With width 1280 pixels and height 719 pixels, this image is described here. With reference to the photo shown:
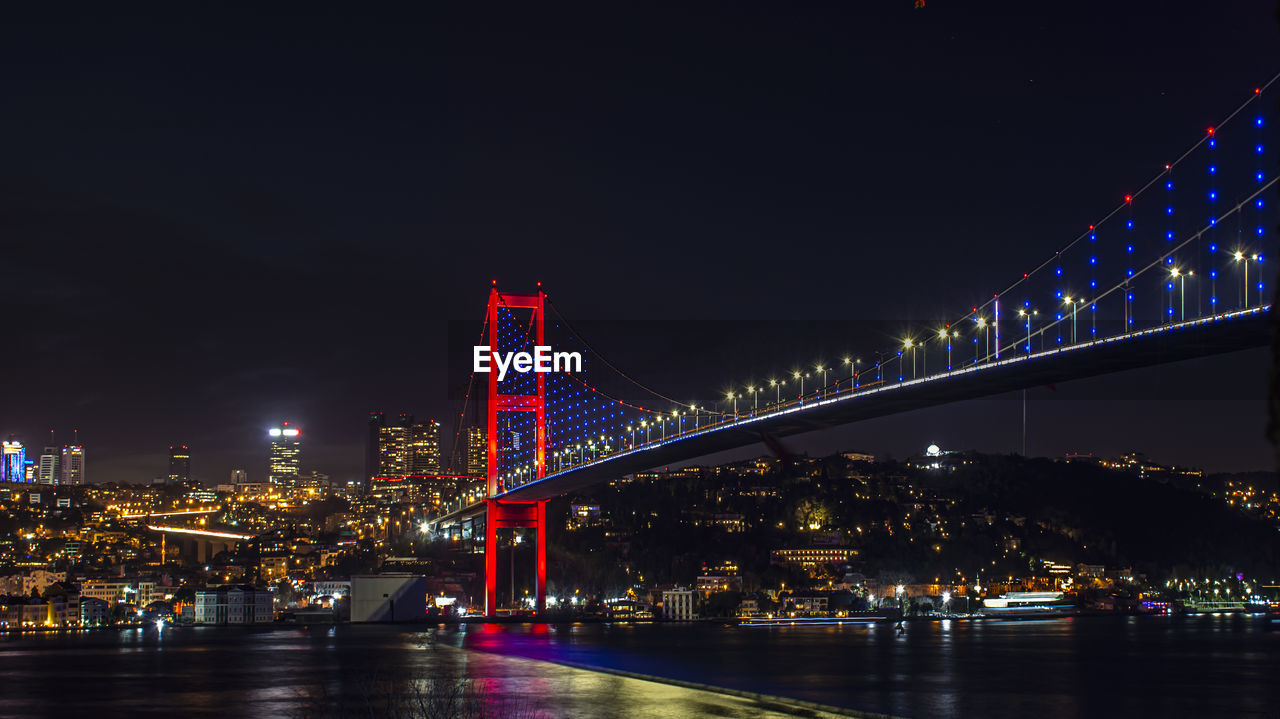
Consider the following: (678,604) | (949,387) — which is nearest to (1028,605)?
(678,604)

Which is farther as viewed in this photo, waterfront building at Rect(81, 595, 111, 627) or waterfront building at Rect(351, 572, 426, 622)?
waterfront building at Rect(81, 595, 111, 627)

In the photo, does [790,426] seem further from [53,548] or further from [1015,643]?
[53,548]

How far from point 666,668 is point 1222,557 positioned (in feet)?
291

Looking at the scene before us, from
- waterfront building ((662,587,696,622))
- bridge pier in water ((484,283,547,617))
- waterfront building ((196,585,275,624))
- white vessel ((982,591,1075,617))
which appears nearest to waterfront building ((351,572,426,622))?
bridge pier in water ((484,283,547,617))

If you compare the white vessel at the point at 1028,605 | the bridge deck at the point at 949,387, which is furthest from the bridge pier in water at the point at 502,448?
the white vessel at the point at 1028,605

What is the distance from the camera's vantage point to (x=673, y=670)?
32750mm

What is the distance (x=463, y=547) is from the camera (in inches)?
3856

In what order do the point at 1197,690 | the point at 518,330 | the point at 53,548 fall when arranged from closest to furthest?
the point at 1197,690 → the point at 518,330 → the point at 53,548

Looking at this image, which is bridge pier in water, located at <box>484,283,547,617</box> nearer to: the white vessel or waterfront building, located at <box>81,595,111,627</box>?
waterfront building, located at <box>81,595,111,627</box>

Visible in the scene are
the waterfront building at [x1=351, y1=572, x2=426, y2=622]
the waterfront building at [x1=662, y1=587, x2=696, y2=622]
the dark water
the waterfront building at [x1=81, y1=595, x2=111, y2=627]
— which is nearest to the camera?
the dark water

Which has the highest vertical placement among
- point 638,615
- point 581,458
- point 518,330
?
point 518,330

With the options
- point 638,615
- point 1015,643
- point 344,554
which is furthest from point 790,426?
point 344,554

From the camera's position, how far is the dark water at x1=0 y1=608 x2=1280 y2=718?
25.3m

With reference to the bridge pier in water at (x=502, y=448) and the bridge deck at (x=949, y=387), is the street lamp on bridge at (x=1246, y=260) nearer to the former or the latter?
the bridge deck at (x=949, y=387)
